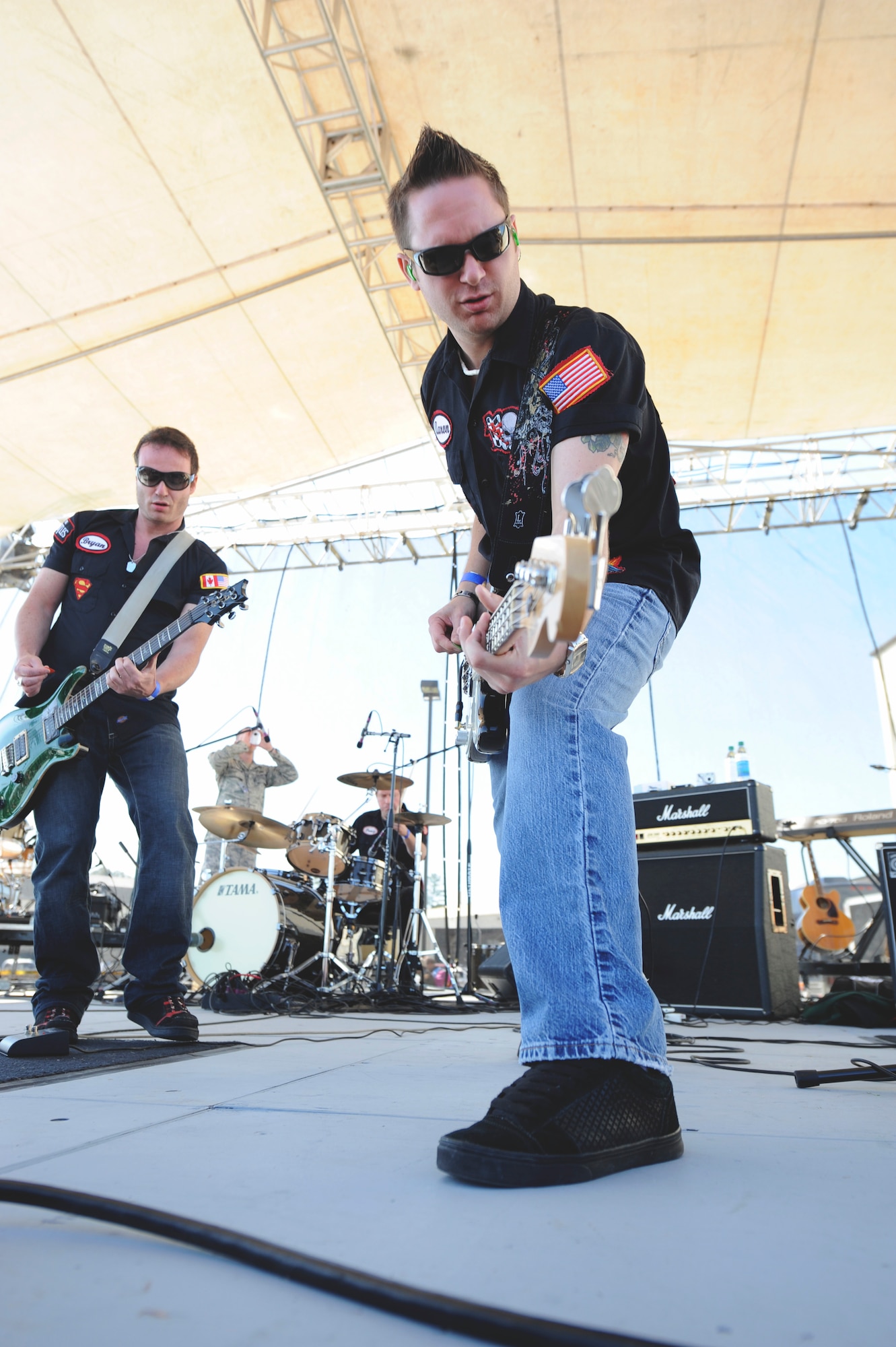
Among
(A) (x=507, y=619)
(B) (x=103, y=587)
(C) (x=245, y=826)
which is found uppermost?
(B) (x=103, y=587)

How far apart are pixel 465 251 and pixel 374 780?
13.6 ft

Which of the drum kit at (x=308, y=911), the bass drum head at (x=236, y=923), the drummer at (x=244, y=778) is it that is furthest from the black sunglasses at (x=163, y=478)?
the drummer at (x=244, y=778)

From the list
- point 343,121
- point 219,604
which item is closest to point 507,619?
point 219,604

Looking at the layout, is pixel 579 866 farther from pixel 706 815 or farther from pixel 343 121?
pixel 343 121

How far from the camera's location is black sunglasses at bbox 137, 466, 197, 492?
239cm

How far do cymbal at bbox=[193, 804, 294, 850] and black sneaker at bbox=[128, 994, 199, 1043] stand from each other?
8.51 feet

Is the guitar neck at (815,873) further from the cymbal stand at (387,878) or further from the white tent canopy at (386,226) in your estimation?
the white tent canopy at (386,226)

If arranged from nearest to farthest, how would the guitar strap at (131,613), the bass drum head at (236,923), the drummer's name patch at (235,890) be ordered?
the guitar strap at (131,613), the bass drum head at (236,923), the drummer's name patch at (235,890)

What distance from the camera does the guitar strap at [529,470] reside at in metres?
1.15

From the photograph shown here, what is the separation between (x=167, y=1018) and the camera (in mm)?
2049

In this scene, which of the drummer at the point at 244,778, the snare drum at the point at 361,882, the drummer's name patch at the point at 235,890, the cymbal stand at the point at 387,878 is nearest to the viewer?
the cymbal stand at the point at 387,878

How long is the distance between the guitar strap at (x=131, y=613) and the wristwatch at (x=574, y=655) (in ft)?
5.58

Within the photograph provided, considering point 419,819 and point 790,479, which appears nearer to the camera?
point 419,819

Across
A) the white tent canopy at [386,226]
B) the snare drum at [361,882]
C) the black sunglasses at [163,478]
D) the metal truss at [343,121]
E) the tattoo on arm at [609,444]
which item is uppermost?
the metal truss at [343,121]
